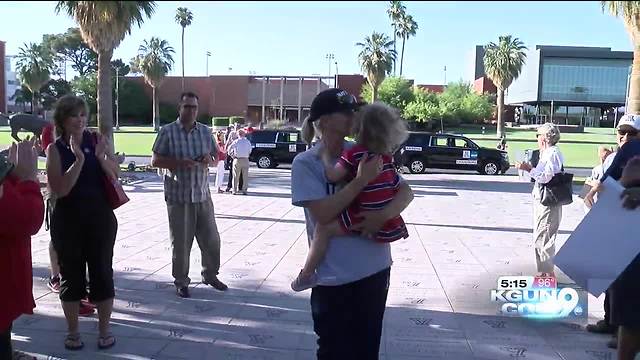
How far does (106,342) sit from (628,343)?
3449 mm

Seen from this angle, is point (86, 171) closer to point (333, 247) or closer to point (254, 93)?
point (333, 247)

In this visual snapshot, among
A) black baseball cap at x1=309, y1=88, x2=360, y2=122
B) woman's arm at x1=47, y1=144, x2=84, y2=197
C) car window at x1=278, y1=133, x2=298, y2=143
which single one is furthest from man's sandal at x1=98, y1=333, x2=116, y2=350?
car window at x1=278, y1=133, x2=298, y2=143

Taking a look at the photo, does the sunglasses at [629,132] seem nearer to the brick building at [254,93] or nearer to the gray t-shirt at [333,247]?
the gray t-shirt at [333,247]

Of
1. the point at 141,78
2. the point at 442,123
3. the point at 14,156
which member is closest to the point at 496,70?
the point at 442,123

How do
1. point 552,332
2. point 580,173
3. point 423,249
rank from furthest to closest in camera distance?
point 580,173 < point 423,249 < point 552,332

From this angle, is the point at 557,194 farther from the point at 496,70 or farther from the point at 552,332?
the point at 496,70

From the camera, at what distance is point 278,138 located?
2452cm

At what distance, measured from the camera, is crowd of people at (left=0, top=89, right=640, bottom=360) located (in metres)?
2.53

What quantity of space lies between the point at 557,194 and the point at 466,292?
4.36ft

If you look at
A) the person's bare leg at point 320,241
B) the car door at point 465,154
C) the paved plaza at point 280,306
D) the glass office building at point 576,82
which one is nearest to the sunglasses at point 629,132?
the paved plaza at point 280,306

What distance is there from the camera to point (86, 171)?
3.97 metres

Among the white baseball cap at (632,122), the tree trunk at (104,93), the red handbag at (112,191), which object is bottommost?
the red handbag at (112,191)

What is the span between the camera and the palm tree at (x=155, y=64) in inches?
2576

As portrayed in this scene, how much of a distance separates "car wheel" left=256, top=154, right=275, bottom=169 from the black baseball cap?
21839 millimetres
